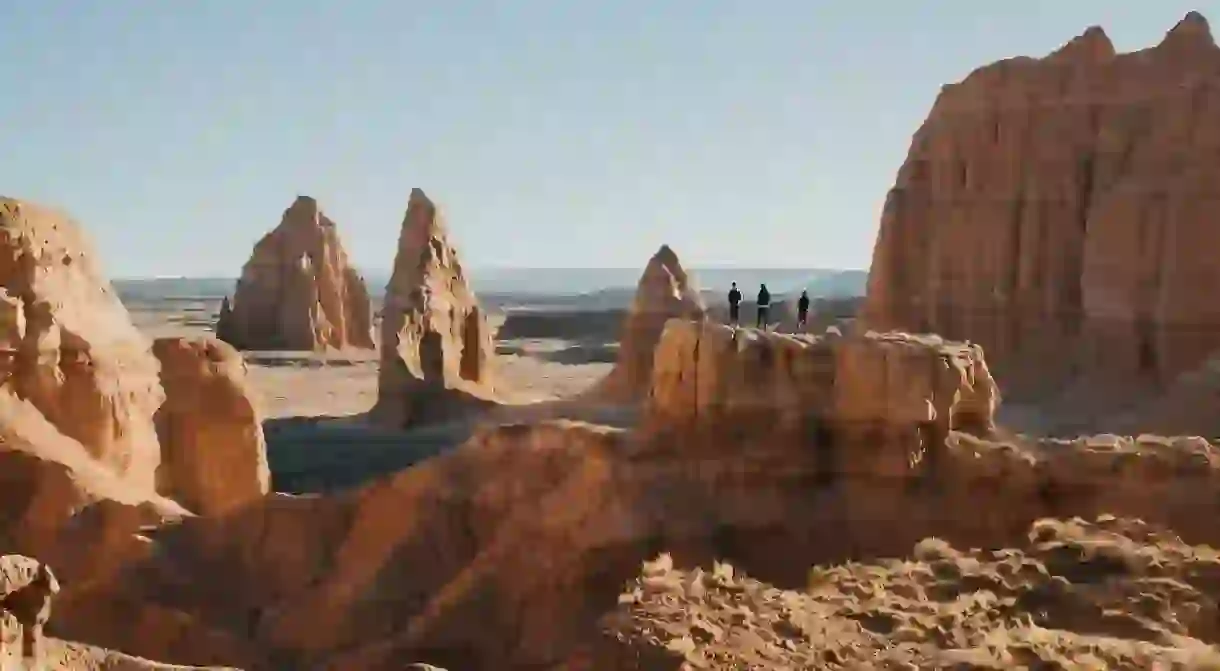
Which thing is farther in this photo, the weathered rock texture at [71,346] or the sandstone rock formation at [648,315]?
the sandstone rock formation at [648,315]

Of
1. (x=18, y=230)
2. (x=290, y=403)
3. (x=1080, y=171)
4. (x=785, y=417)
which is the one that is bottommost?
(x=290, y=403)

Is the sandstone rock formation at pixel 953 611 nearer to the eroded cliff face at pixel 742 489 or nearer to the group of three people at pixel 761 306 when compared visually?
the eroded cliff face at pixel 742 489

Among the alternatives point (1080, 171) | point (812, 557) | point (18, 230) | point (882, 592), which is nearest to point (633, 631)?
point (882, 592)

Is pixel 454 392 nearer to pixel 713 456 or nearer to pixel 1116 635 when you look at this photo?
pixel 713 456

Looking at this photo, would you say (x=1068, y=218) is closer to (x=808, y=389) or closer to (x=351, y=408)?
(x=808, y=389)

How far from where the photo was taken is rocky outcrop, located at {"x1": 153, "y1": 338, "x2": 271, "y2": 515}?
1875cm

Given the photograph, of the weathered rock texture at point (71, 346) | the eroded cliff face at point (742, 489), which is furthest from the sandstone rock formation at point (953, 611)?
the weathered rock texture at point (71, 346)

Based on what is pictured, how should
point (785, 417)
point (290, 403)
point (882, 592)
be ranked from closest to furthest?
point (882, 592), point (785, 417), point (290, 403)

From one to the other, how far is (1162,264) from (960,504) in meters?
18.4

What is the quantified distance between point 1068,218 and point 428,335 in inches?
699

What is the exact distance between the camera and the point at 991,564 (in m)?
10.5

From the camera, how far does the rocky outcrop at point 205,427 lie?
61.5 ft

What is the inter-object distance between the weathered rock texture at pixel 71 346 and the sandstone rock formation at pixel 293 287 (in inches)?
1450

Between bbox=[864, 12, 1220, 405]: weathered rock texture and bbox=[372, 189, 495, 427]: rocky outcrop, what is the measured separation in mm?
12201
